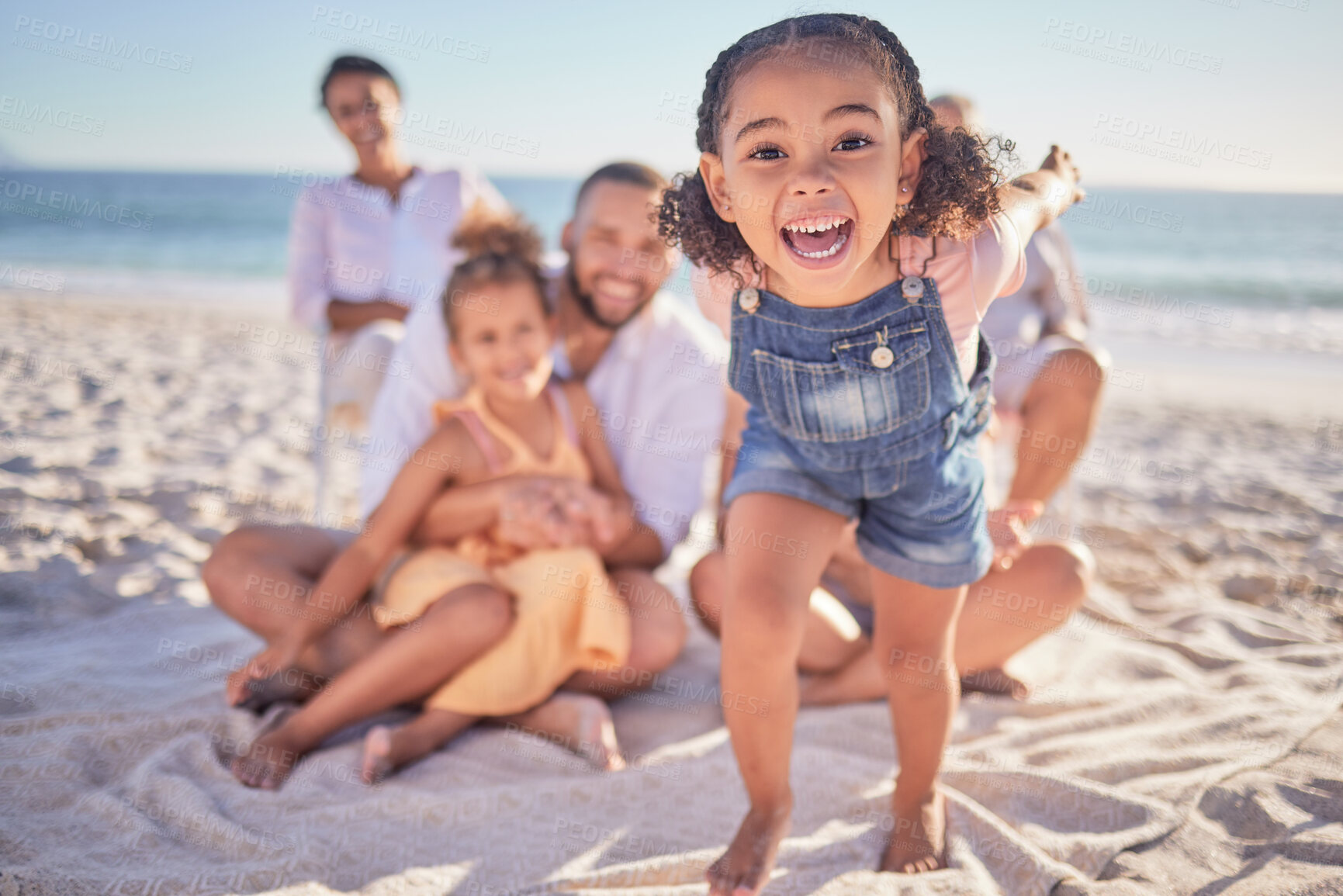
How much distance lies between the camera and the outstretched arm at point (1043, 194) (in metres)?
1.75

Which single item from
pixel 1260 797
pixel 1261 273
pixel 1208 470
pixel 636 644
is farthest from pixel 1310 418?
pixel 1261 273

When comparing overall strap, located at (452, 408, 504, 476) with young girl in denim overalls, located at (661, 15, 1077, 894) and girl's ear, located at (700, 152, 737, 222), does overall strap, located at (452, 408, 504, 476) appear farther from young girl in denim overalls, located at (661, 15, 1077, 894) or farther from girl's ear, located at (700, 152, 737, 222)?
girl's ear, located at (700, 152, 737, 222)

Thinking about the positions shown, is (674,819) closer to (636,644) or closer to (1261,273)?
(636,644)

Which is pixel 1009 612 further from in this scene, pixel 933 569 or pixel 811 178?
pixel 811 178

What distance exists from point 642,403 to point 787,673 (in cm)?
143

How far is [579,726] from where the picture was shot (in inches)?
89.5

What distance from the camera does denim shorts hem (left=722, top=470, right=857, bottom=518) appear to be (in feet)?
5.77

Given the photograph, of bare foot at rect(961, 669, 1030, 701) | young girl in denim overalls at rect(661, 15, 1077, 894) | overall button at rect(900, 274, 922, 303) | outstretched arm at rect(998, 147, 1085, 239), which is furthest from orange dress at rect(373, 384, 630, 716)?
outstretched arm at rect(998, 147, 1085, 239)

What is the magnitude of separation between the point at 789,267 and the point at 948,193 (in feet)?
1.13

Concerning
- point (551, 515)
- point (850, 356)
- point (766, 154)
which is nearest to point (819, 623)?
point (551, 515)

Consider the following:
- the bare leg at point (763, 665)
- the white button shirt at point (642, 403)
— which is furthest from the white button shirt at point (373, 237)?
the bare leg at point (763, 665)

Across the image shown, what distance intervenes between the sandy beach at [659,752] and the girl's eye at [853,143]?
1.37 m

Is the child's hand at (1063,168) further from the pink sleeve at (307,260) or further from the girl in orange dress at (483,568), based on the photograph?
the pink sleeve at (307,260)

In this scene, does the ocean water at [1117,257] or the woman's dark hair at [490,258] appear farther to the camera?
the ocean water at [1117,257]
